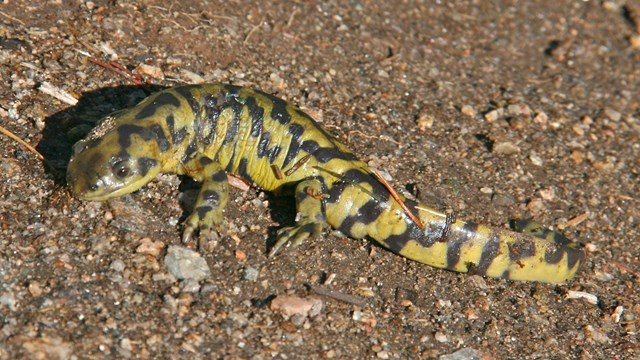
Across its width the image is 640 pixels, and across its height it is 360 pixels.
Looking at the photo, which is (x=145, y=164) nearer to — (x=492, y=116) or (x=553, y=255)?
(x=553, y=255)

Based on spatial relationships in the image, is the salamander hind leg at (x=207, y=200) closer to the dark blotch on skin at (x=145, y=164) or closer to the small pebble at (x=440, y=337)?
the dark blotch on skin at (x=145, y=164)

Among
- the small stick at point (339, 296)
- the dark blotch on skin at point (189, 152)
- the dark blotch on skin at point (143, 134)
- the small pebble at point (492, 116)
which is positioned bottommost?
the small pebble at point (492, 116)

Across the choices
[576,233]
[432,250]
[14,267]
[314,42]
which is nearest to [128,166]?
[14,267]

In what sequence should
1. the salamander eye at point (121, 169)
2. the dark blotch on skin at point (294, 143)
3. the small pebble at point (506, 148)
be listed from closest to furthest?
the salamander eye at point (121, 169) < the dark blotch on skin at point (294, 143) < the small pebble at point (506, 148)

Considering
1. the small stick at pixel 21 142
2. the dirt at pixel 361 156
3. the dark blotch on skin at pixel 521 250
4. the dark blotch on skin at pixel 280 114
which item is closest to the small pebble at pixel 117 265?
the dirt at pixel 361 156

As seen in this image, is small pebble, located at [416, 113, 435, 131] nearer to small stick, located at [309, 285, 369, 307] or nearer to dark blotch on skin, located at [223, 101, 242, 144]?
dark blotch on skin, located at [223, 101, 242, 144]

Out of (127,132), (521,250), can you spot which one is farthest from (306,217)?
(521,250)

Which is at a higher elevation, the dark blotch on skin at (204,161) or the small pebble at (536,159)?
the dark blotch on skin at (204,161)

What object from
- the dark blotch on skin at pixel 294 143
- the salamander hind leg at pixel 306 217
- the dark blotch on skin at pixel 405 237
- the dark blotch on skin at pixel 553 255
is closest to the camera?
the salamander hind leg at pixel 306 217
